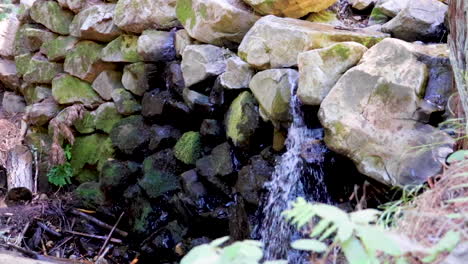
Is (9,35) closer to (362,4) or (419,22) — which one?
(362,4)

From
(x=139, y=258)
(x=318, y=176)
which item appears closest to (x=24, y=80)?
(x=139, y=258)

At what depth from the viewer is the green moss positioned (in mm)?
4227

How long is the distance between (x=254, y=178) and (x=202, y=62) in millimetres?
1135

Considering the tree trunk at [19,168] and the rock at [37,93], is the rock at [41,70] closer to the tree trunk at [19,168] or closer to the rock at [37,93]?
the rock at [37,93]

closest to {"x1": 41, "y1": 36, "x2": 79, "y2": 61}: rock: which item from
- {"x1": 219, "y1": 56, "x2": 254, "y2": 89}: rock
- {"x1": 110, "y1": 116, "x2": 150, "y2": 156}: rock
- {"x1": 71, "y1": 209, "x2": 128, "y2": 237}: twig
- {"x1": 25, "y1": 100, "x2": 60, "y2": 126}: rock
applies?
{"x1": 25, "y1": 100, "x2": 60, "y2": 126}: rock

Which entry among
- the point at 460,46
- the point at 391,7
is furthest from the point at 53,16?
the point at 460,46

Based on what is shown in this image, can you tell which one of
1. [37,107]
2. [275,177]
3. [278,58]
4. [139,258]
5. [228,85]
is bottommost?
[139,258]

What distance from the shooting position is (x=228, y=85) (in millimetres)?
3783

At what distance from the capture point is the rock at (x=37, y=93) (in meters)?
5.84

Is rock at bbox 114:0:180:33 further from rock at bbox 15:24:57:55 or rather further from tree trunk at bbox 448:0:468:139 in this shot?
tree trunk at bbox 448:0:468:139

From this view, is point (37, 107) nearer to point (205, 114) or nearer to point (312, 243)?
point (205, 114)

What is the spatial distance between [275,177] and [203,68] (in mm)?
1169

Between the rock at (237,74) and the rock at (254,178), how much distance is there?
0.59 m

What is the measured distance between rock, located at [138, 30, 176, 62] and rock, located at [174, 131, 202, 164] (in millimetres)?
837
